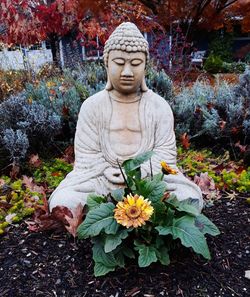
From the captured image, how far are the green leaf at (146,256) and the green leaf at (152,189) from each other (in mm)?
278

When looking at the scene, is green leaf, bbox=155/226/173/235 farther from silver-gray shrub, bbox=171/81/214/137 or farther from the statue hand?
silver-gray shrub, bbox=171/81/214/137

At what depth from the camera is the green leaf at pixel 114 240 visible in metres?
2.12

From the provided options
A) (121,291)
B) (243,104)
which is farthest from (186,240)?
(243,104)

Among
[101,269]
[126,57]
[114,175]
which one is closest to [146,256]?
[101,269]

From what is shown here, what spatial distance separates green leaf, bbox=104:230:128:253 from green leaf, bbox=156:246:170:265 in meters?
0.25

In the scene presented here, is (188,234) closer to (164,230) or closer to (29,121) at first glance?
(164,230)

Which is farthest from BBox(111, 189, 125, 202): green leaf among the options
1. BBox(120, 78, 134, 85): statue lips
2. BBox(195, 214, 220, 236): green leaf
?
BBox(120, 78, 134, 85): statue lips

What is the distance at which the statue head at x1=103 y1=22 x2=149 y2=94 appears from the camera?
107 inches

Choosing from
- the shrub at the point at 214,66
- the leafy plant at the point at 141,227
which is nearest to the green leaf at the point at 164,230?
the leafy plant at the point at 141,227

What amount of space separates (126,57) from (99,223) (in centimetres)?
124

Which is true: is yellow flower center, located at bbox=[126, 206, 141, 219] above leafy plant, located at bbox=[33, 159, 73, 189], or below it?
above

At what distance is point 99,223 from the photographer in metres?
2.18

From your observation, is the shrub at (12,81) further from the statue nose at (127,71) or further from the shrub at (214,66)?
the shrub at (214,66)

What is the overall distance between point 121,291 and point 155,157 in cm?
109
